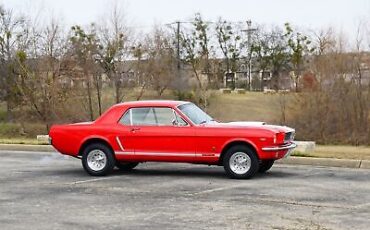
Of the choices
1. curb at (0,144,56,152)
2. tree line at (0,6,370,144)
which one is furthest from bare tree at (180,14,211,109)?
curb at (0,144,56,152)

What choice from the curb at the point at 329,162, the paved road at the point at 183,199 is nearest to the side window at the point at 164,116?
the paved road at the point at 183,199

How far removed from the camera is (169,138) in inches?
479

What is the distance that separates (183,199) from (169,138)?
2.61 meters

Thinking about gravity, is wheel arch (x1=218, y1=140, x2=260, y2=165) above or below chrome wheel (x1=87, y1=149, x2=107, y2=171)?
above

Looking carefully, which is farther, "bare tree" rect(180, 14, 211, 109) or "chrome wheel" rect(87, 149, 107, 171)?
"bare tree" rect(180, 14, 211, 109)

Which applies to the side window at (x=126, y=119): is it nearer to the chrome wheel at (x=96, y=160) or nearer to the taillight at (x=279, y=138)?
the chrome wheel at (x=96, y=160)

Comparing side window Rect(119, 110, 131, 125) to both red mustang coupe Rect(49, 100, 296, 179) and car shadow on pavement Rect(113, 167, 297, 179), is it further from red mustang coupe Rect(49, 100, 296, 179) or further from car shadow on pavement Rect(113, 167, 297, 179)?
car shadow on pavement Rect(113, 167, 297, 179)

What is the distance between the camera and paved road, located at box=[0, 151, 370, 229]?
8008 millimetres

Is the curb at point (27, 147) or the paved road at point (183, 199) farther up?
the curb at point (27, 147)

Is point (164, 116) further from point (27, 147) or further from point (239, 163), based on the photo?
point (27, 147)

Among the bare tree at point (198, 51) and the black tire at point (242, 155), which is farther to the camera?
the bare tree at point (198, 51)

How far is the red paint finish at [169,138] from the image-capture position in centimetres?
1172

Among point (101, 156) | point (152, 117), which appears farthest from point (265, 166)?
point (101, 156)

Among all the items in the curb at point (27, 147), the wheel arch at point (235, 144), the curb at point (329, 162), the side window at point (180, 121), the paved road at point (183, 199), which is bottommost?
the curb at point (329, 162)
